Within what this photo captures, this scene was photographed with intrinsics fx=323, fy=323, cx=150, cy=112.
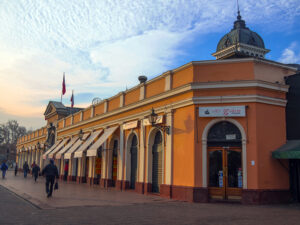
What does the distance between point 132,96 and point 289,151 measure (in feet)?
32.8

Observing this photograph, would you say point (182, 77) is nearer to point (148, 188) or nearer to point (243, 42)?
point (148, 188)

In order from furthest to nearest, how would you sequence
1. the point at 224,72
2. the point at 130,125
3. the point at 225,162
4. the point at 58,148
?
the point at 58,148
the point at 130,125
the point at 224,72
the point at 225,162

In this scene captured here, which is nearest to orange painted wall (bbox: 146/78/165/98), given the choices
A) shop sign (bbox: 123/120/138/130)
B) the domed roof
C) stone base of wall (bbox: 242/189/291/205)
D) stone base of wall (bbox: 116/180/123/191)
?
shop sign (bbox: 123/120/138/130)

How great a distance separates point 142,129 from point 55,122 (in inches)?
878

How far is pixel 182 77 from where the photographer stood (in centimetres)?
1547

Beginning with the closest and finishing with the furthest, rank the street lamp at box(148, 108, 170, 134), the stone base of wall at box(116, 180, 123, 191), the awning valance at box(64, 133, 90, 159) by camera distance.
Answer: the street lamp at box(148, 108, 170, 134), the stone base of wall at box(116, 180, 123, 191), the awning valance at box(64, 133, 90, 159)

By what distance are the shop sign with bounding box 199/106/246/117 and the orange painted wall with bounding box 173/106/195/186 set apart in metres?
0.52

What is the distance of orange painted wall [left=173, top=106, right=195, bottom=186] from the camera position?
14.3 m

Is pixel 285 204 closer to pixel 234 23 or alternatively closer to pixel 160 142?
pixel 160 142

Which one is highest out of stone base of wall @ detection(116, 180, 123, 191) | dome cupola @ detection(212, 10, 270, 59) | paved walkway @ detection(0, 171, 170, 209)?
dome cupola @ detection(212, 10, 270, 59)

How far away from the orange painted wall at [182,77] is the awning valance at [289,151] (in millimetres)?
4888

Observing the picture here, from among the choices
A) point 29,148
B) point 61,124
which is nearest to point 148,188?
point 61,124

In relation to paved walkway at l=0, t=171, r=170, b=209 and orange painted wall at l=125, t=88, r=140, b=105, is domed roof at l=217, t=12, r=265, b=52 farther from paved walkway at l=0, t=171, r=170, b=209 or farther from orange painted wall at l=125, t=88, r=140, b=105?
paved walkway at l=0, t=171, r=170, b=209

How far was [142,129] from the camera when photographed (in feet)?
59.8
